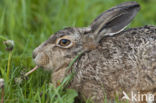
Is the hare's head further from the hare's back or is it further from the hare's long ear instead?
the hare's back

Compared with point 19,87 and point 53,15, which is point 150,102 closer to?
point 19,87

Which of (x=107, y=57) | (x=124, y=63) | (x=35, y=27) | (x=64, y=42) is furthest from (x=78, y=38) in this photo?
(x=35, y=27)

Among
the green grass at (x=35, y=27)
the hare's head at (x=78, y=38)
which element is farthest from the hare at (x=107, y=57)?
the green grass at (x=35, y=27)

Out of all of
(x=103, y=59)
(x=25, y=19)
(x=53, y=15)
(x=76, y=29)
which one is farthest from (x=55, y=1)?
(x=103, y=59)

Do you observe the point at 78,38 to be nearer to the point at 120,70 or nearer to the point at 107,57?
the point at 107,57

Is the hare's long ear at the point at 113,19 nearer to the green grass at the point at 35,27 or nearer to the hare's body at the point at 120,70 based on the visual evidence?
the hare's body at the point at 120,70

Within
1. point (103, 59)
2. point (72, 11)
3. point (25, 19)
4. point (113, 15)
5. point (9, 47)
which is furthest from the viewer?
point (72, 11)
